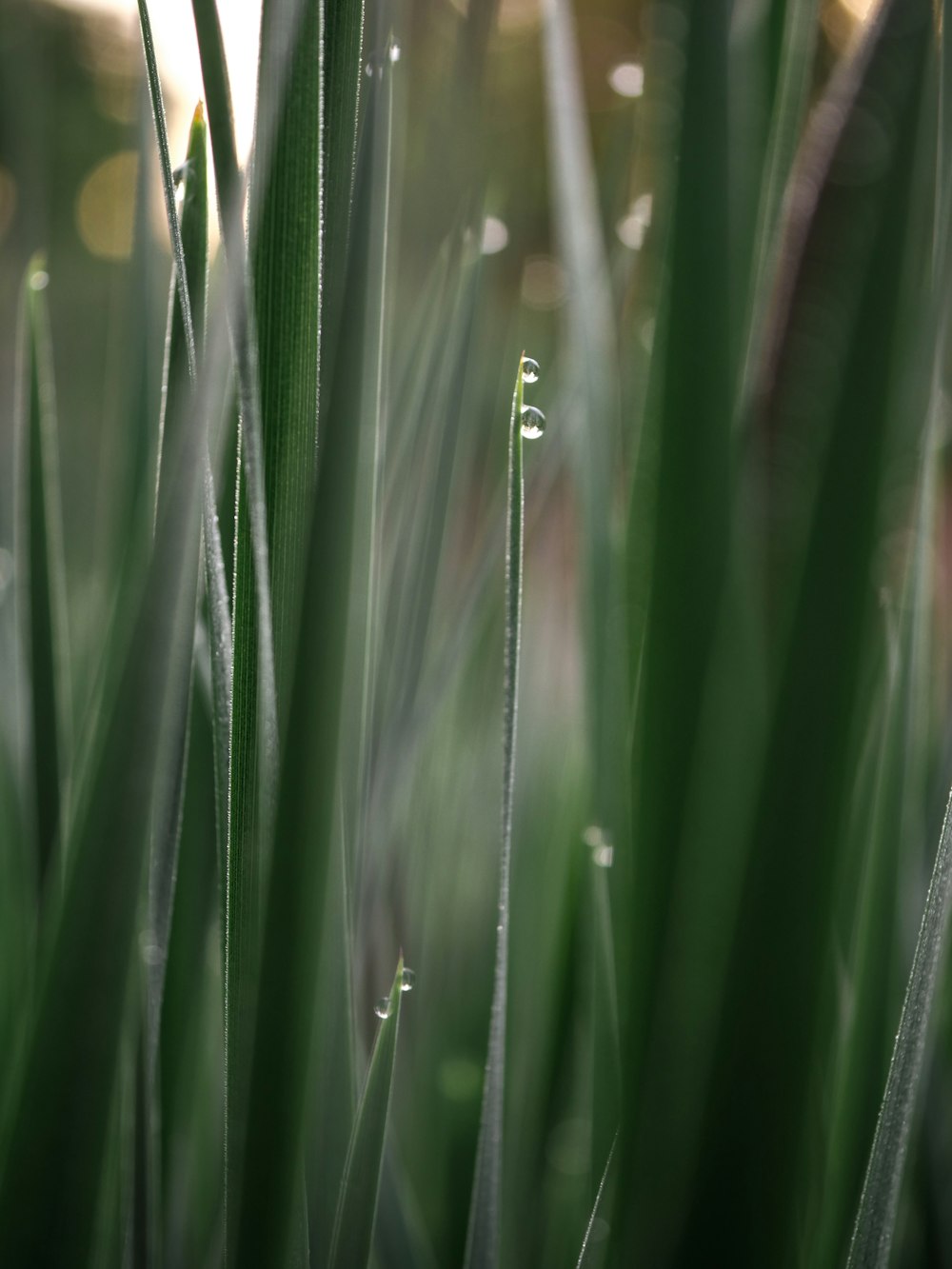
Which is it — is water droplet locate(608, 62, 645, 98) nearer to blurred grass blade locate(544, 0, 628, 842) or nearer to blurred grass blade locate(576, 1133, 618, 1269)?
blurred grass blade locate(544, 0, 628, 842)

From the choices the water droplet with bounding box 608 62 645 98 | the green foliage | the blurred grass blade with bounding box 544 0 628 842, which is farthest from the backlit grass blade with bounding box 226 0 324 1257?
the water droplet with bounding box 608 62 645 98

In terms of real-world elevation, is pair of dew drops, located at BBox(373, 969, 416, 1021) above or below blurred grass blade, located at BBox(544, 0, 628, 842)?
below

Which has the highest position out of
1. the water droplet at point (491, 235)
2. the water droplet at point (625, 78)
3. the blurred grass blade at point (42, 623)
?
the water droplet at point (625, 78)

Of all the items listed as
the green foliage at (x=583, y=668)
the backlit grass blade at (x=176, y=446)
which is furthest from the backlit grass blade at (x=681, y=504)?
the backlit grass blade at (x=176, y=446)

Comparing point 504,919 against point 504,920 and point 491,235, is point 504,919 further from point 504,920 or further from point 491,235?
point 491,235

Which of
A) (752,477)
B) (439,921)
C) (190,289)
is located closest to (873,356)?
(752,477)

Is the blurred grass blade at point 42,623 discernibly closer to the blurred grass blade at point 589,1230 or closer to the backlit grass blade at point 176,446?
the backlit grass blade at point 176,446

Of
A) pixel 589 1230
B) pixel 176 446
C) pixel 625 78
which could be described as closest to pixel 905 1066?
pixel 589 1230
